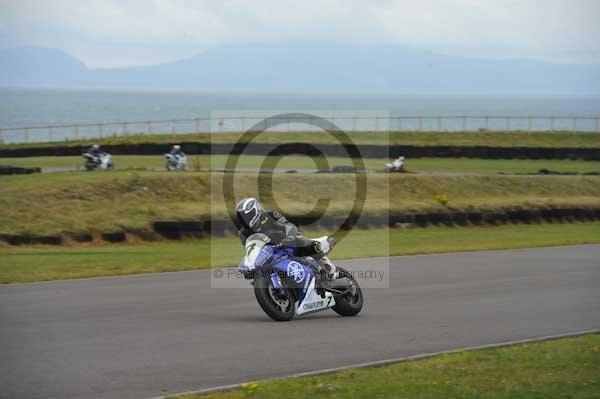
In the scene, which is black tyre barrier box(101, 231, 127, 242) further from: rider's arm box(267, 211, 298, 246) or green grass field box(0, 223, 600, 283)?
rider's arm box(267, 211, 298, 246)

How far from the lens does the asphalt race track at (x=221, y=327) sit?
7617 mm

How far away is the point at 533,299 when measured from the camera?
42.0 ft

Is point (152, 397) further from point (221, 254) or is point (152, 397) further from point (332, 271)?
point (221, 254)

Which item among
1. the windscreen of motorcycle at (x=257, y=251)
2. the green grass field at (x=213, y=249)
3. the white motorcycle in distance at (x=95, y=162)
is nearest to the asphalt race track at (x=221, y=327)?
the windscreen of motorcycle at (x=257, y=251)

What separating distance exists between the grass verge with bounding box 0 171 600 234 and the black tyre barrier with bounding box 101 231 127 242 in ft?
0.96

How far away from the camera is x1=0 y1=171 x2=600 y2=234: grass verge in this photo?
2222 cm

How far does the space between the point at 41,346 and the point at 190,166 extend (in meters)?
27.0

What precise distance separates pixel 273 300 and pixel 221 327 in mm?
747

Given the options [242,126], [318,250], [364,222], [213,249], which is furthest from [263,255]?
[242,126]

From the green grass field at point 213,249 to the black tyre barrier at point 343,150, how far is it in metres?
17.5

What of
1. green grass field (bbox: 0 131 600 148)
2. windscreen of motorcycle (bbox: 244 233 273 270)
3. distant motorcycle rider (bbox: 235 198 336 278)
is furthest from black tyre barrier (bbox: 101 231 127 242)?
green grass field (bbox: 0 131 600 148)

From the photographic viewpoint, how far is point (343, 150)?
44.8m

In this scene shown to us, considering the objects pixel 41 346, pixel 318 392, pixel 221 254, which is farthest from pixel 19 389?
pixel 221 254
